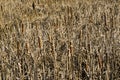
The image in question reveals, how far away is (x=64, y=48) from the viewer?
2.85 metres

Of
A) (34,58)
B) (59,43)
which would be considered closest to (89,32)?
(59,43)

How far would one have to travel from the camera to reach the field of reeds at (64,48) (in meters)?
2.45

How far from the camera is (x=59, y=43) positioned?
9.73ft

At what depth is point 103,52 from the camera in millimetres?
2654

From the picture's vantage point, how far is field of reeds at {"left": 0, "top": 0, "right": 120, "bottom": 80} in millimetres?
→ 2451

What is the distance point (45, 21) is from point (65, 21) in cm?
25

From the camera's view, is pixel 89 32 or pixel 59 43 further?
pixel 89 32

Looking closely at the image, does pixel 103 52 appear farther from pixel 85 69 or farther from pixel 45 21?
pixel 45 21

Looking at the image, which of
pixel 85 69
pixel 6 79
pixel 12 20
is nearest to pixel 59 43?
pixel 85 69

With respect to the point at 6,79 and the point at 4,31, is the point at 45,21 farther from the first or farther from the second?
the point at 6,79

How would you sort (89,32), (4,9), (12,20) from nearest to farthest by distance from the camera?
(89,32), (12,20), (4,9)

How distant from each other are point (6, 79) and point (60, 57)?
1.65 ft

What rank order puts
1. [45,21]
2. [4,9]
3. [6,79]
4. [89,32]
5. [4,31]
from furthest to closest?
[4,9]
[45,21]
[4,31]
[89,32]
[6,79]

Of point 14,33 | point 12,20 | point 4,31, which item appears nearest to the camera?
point 14,33
